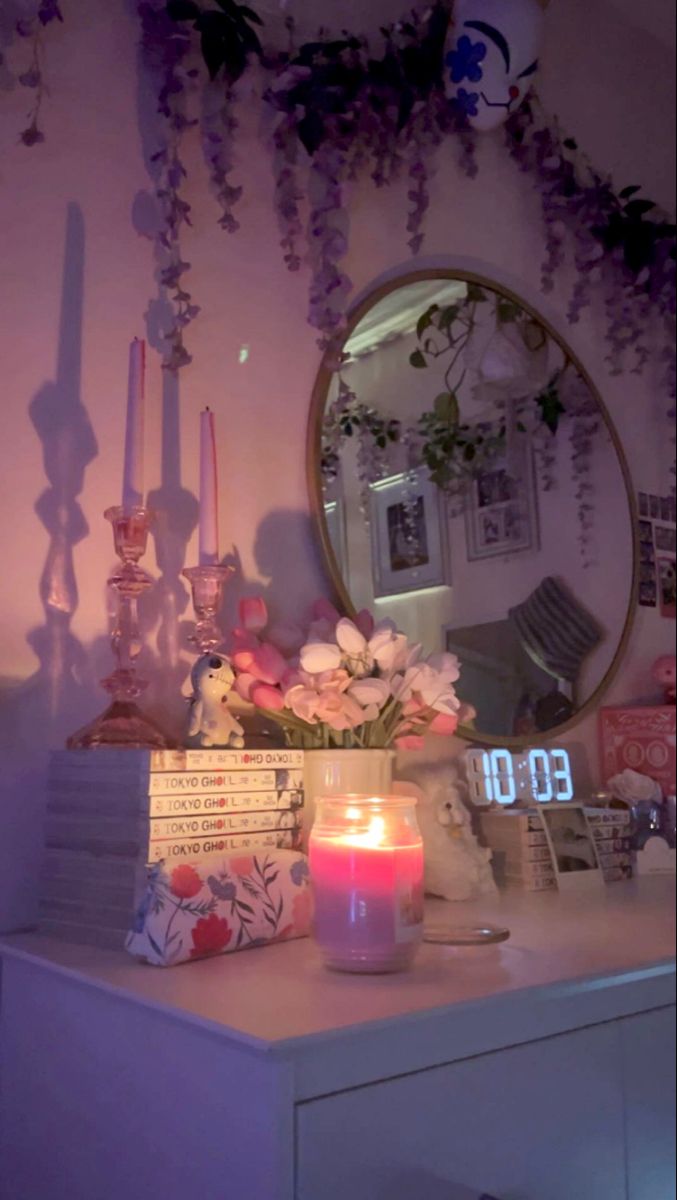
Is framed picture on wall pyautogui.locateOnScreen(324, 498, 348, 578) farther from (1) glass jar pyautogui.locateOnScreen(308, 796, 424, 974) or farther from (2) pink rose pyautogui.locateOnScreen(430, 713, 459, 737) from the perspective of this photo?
(1) glass jar pyautogui.locateOnScreen(308, 796, 424, 974)

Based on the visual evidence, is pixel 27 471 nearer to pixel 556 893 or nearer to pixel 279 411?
pixel 279 411

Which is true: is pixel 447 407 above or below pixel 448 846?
above

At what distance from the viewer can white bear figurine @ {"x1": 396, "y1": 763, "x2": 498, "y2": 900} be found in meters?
1.14

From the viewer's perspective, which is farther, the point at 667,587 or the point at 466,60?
the point at 667,587

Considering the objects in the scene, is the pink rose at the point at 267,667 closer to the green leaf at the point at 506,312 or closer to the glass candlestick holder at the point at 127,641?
the glass candlestick holder at the point at 127,641

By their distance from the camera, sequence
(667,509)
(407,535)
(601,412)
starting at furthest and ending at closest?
1. (667,509)
2. (601,412)
3. (407,535)

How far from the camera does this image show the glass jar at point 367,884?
2.55 ft

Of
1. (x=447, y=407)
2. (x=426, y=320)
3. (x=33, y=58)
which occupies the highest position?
(x=33, y=58)

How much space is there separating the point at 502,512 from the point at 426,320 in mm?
299

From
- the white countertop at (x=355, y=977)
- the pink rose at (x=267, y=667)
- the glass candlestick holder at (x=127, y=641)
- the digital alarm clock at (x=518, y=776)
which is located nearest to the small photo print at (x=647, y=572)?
the digital alarm clock at (x=518, y=776)

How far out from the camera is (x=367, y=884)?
0.80 metres

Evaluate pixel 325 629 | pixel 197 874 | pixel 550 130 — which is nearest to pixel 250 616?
pixel 325 629

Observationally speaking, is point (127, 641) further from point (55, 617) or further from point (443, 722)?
point (443, 722)

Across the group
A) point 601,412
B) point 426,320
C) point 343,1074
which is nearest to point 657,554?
point 601,412
